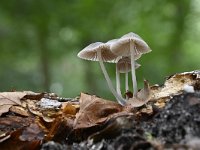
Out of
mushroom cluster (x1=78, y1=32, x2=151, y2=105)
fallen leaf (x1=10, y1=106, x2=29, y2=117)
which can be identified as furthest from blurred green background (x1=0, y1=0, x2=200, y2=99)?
fallen leaf (x1=10, y1=106, x2=29, y2=117)

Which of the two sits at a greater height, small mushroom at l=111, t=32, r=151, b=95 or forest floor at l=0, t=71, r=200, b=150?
small mushroom at l=111, t=32, r=151, b=95

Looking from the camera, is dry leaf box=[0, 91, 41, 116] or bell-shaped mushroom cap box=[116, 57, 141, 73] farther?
bell-shaped mushroom cap box=[116, 57, 141, 73]

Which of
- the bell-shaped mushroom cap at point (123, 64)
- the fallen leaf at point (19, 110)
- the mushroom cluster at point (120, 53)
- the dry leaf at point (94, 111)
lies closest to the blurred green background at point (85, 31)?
the mushroom cluster at point (120, 53)

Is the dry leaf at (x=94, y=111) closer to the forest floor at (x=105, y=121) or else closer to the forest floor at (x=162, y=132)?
the forest floor at (x=105, y=121)

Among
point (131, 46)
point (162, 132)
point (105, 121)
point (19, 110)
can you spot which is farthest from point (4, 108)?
point (162, 132)

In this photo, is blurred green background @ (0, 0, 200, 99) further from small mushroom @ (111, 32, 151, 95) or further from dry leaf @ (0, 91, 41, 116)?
small mushroom @ (111, 32, 151, 95)

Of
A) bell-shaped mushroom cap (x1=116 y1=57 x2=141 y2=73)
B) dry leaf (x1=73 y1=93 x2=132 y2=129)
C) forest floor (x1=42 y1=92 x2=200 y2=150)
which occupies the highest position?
bell-shaped mushroom cap (x1=116 y1=57 x2=141 y2=73)

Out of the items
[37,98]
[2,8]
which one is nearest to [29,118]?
[37,98]
